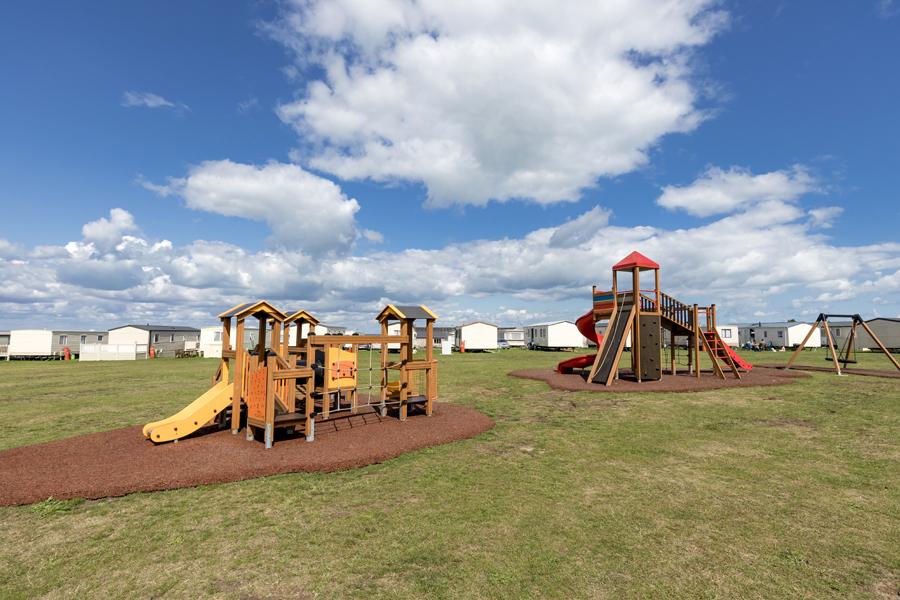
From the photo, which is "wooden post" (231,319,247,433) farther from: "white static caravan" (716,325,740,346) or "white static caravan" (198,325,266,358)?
"white static caravan" (716,325,740,346)

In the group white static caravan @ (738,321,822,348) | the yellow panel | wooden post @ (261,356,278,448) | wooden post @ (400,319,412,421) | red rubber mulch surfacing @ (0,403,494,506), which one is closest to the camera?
red rubber mulch surfacing @ (0,403,494,506)

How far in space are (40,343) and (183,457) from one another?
5027 cm

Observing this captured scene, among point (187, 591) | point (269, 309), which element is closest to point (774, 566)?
point (187, 591)

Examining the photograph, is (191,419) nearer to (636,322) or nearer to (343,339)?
(343,339)

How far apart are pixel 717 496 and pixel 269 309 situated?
9044 mm

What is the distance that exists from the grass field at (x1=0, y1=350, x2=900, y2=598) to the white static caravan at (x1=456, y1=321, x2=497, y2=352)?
4477 centimetres

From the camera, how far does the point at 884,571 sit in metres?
4.14

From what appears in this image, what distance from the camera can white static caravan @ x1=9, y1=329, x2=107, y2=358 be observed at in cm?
4216

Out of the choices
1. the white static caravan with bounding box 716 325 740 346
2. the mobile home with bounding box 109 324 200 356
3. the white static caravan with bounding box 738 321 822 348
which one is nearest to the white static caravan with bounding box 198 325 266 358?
the mobile home with bounding box 109 324 200 356

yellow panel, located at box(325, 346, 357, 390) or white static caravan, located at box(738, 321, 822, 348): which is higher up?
white static caravan, located at box(738, 321, 822, 348)

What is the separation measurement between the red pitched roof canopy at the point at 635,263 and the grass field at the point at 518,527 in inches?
425

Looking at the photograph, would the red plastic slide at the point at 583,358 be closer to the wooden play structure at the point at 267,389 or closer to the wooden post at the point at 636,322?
the wooden post at the point at 636,322

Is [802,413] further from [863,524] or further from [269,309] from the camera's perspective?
[269,309]

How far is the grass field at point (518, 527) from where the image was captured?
3.99 meters
